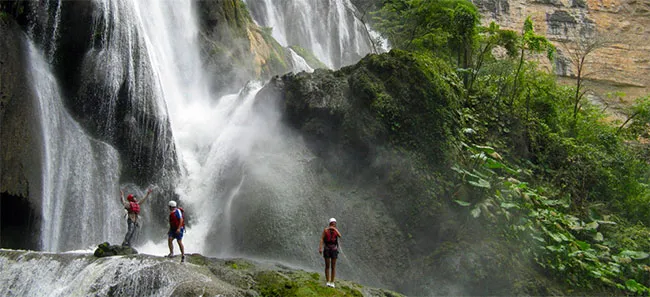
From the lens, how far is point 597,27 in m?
40.0

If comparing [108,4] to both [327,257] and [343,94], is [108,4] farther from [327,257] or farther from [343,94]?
[327,257]

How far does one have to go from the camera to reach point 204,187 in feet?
49.9

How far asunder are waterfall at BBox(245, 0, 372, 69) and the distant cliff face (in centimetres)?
1321

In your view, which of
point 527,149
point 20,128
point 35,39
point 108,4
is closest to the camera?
point 20,128

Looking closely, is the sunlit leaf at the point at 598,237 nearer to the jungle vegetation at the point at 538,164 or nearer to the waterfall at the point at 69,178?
the jungle vegetation at the point at 538,164

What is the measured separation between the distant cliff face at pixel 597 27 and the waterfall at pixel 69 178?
110 ft

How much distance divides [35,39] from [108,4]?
2.39 metres

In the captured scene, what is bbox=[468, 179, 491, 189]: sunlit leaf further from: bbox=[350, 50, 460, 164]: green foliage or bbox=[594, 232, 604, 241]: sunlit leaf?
bbox=[594, 232, 604, 241]: sunlit leaf

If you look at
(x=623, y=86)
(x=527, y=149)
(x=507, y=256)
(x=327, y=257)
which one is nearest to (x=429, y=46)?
(x=527, y=149)

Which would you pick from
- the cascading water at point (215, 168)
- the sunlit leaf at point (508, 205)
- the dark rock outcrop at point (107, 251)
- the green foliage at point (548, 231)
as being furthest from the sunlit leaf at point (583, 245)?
the dark rock outcrop at point (107, 251)

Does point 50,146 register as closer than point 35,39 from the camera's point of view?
Yes

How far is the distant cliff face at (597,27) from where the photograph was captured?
38.8m

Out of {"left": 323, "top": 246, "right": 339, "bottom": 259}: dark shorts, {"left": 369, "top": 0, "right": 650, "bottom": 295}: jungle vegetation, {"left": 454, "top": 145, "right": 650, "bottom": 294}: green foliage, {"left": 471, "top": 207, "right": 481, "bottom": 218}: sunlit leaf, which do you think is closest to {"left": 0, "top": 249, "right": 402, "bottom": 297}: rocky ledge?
{"left": 323, "top": 246, "right": 339, "bottom": 259}: dark shorts

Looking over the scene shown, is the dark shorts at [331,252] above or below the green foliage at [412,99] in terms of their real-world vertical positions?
below
